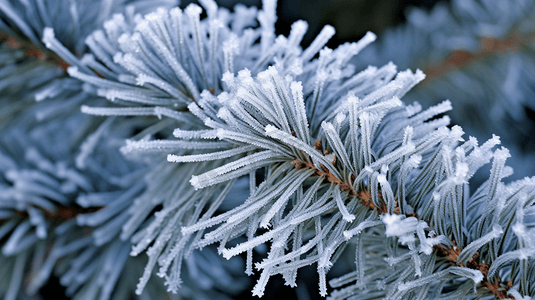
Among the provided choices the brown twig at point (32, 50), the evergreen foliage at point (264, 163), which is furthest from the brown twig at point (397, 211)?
the brown twig at point (32, 50)

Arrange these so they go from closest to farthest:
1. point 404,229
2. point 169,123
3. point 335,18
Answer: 1. point 404,229
2. point 169,123
3. point 335,18

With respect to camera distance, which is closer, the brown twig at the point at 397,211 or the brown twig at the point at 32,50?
the brown twig at the point at 397,211

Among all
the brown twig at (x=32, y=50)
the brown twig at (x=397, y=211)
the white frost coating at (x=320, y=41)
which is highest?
the brown twig at (x=32, y=50)

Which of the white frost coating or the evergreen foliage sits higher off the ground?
the white frost coating

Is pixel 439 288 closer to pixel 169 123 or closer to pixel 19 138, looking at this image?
pixel 169 123

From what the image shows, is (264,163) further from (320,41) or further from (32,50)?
(32,50)

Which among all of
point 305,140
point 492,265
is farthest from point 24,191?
point 492,265

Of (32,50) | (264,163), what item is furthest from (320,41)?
(32,50)

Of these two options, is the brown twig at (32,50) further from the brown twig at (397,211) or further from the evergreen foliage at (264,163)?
the brown twig at (397,211)

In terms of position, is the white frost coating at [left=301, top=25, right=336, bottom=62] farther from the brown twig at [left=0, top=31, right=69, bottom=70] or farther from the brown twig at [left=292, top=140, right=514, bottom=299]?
the brown twig at [left=0, top=31, right=69, bottom=70]

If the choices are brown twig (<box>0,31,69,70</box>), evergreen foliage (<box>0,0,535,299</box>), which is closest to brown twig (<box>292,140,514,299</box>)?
evergreen foliage (<box>0,0,535,299</box>)

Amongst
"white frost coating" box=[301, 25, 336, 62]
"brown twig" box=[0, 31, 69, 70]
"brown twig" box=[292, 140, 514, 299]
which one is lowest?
"brown twig" box=[292, 140, 514, 299]
